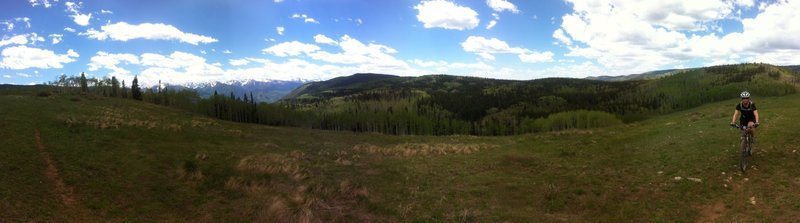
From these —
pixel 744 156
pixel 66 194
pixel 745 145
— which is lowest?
pixel 66 194

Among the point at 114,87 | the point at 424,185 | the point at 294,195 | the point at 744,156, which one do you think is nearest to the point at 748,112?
the point at 744,156

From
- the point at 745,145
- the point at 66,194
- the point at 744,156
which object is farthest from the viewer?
the point at 66,194

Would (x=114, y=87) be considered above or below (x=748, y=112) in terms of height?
above

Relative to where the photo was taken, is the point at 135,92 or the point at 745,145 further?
the point at 135,92

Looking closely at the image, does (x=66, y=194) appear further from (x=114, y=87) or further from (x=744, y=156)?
(x=114, y=87)

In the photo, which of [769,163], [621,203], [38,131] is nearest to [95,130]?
[38,131]

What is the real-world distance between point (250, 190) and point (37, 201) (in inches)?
442

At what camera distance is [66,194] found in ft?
80.1

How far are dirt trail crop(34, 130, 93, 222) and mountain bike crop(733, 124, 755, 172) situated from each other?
32.7 metres

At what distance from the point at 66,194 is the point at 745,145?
126 ft

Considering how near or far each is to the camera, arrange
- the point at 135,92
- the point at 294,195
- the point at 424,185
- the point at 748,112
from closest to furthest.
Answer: the point at 748,112
the point at 294,195
the point at 424,185
the point at 135,92

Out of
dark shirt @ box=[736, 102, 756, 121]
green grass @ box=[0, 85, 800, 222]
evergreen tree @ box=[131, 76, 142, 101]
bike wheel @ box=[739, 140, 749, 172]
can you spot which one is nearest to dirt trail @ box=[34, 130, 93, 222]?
green grass @ box=[0, 85, 800, 222]

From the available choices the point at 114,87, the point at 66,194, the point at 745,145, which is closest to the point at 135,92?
the point at 114,87

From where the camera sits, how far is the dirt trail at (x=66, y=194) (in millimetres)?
21408
